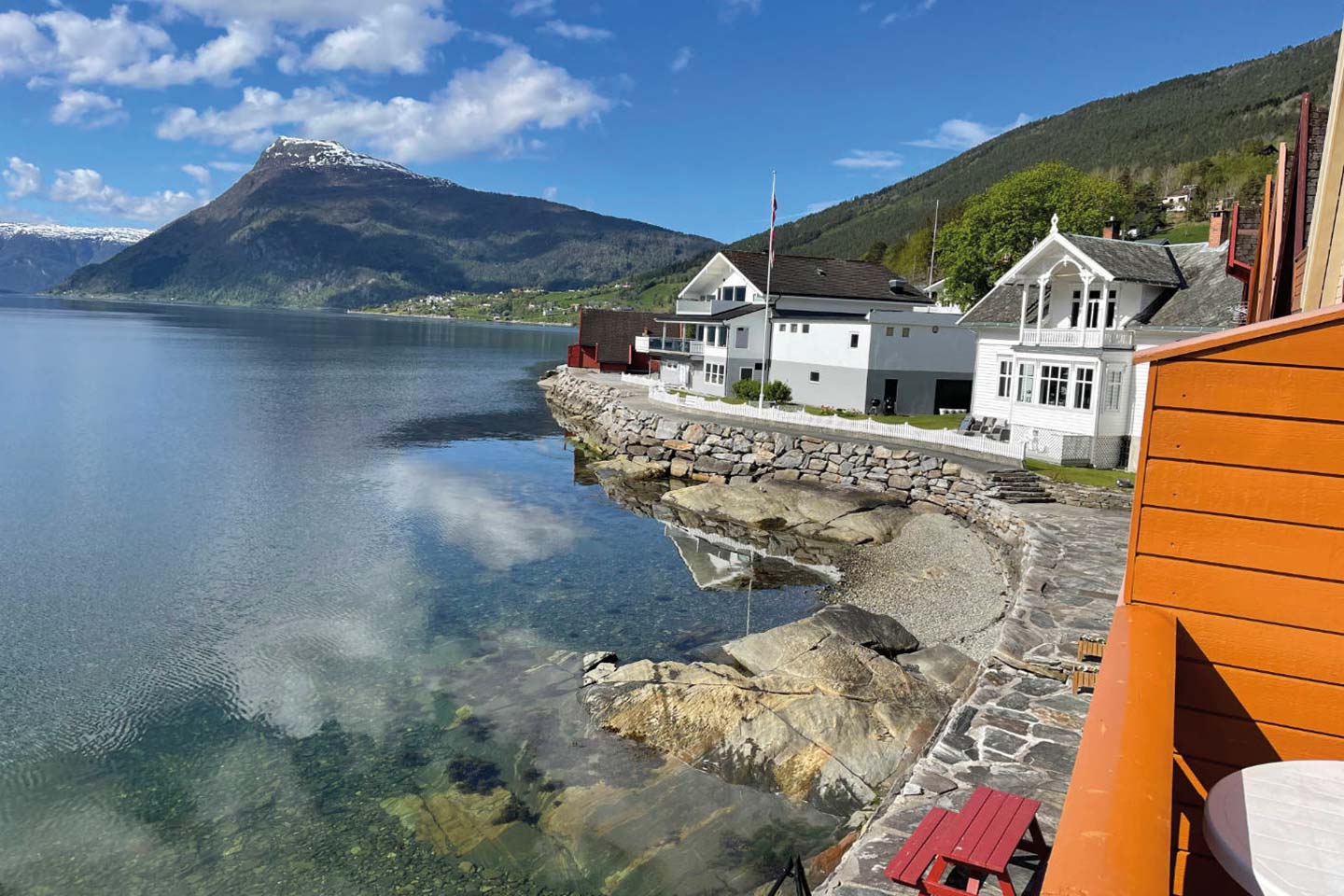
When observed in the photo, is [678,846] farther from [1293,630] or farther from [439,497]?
Result: [439,497]

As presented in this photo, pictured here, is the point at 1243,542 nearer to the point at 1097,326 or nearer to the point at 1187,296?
the point at 1187,296

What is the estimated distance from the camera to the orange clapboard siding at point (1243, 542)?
13.8 ft

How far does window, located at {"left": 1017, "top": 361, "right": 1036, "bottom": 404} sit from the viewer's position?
3362 centimetres

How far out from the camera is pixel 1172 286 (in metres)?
31.9

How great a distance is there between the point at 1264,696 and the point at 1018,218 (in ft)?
198

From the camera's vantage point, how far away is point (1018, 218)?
57812 millimetres

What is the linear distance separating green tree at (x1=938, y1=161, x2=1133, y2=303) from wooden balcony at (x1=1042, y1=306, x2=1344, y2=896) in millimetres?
57138

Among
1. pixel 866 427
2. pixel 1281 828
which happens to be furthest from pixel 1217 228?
pixel 1281 828

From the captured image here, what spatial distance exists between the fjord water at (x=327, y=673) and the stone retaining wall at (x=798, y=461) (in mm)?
5642

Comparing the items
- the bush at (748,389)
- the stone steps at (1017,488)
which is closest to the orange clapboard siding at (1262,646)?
the stone steps at (1017,488)

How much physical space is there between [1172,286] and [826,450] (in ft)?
49.5

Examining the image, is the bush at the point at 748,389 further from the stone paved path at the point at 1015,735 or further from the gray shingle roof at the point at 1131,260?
the stone paved path at the point at 1015,735

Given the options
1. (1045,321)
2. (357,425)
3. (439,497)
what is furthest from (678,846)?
(357,425)

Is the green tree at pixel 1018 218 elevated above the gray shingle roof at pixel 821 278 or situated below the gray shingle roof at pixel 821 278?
above
